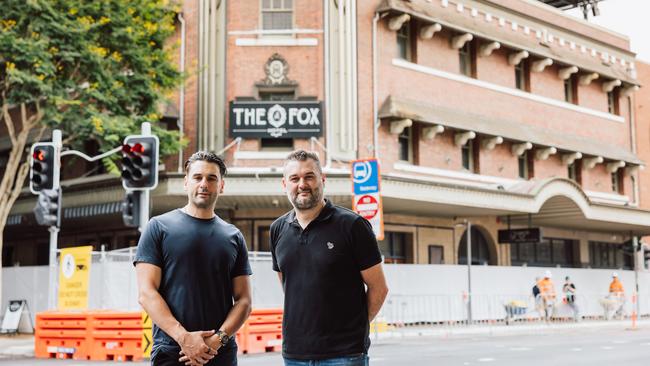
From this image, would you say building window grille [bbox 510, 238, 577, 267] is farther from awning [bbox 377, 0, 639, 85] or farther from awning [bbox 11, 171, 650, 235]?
awning [bbox 377, 0, 639, 85]

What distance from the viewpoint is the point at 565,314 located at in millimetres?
29266

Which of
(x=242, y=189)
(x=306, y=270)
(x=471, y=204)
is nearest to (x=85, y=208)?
(x=242, y=189)

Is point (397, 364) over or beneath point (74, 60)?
beneath

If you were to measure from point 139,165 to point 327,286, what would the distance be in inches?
441

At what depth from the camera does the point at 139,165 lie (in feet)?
50.6

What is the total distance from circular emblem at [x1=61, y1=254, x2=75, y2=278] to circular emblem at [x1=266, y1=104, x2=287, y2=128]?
9454 mm

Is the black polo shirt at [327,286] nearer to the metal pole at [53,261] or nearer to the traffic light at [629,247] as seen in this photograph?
the metal pole at [53,261]

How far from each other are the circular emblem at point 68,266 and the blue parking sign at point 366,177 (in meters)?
6.39

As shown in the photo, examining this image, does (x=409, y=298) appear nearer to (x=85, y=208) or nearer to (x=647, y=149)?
(x=85, y=208)

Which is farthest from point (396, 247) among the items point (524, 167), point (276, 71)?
point (276, 71)

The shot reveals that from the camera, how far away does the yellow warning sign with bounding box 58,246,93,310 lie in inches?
679

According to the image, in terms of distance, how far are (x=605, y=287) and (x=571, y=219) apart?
3.42 meters

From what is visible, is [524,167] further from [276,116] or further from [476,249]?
[276,116]

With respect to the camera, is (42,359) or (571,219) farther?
(571,219)
